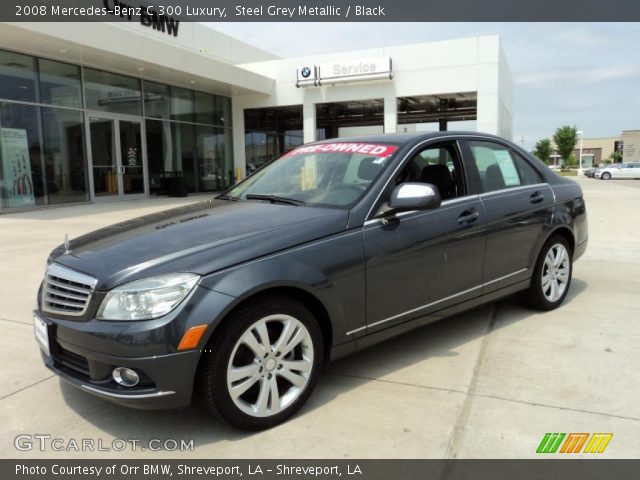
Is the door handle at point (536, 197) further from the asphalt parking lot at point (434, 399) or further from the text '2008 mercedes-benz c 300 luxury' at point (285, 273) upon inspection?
the asphalt parking lot at point (434, 399)

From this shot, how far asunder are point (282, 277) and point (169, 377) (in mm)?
737

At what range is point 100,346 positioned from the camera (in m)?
2.59

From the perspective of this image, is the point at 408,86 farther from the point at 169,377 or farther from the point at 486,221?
the point at 169,377

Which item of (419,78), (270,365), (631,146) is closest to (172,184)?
(419,78)

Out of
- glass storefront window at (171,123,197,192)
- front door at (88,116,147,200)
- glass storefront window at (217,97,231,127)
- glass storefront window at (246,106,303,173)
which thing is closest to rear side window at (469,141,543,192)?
front door at (88,116,147,200)

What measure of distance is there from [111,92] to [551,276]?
16.5m

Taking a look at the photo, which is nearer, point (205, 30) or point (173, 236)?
point (173, 236)

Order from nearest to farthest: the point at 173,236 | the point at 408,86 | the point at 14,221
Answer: the point at 173,236, the point at 14,221, the point at 408,86

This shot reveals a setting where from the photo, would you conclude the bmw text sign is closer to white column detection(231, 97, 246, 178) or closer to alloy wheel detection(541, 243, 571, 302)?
white column detection(231, 97, 246, 178)

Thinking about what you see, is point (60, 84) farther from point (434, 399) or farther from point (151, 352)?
point (434, 399)

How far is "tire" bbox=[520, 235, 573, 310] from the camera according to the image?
4.67 metres

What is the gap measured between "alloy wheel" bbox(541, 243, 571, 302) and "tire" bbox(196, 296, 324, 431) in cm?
264
